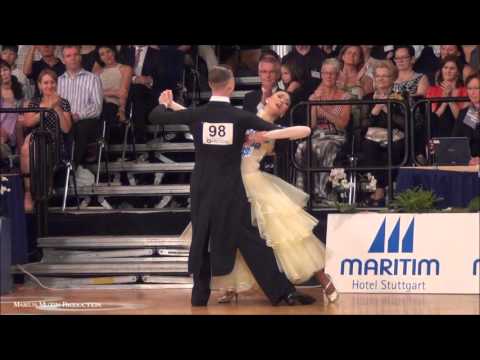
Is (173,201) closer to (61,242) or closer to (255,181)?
(61,242)

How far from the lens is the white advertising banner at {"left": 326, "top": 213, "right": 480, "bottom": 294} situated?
8836 millimetres

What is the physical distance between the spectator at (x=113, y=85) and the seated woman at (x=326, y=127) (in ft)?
7.08

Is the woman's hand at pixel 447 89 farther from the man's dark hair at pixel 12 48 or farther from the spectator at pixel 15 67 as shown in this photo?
the man's dark hair at pixel 12 48

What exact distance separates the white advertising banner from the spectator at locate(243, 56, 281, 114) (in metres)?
1.83

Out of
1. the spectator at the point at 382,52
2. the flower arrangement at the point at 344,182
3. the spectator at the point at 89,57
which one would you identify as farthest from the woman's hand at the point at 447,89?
the spectator at the point at 89,57

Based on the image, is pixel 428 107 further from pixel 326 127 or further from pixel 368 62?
pixel 368 62

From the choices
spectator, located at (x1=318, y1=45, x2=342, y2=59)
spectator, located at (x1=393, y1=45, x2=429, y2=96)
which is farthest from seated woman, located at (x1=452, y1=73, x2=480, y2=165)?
spectator, located at (x1=318, y1=45, x2=342, y2=59)

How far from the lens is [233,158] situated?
8.34m

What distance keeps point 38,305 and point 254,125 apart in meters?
2.31

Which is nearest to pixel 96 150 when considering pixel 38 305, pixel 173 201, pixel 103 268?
pixel 173 201

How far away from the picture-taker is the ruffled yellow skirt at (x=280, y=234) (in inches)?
331

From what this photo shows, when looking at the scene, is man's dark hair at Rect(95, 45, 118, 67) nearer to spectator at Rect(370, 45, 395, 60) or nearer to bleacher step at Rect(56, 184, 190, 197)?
bleacher step at Rect(56, 184, 190, 197)

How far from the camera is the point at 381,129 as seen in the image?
1081cm

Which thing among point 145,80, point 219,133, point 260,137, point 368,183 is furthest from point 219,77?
point 145,80
